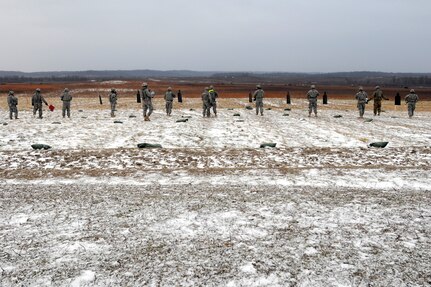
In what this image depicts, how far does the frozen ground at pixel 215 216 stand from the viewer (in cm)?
466

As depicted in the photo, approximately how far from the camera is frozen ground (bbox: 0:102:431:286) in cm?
466

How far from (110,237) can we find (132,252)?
0.67 meters

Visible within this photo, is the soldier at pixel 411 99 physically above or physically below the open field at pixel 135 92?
below

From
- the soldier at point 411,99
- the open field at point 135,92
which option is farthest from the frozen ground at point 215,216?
the open field at point 135,92

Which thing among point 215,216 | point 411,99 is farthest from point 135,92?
point 215,216

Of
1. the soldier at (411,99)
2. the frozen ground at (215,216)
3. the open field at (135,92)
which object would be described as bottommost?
the frozen ground at (215,216)

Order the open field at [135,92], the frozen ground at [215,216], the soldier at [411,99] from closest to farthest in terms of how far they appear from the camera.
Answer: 1. the frozen ground at [215,216]
2. the soldier at [411,99]
3. the open field at [135,92]

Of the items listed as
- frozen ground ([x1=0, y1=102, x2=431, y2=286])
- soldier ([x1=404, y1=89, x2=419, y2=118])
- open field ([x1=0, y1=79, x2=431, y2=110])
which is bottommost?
frozen ground ([x1=0, y1=102, x2=431, y2=286])

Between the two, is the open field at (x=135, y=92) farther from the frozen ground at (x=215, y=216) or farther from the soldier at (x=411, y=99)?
the frozen ground at (x=215, y=216)

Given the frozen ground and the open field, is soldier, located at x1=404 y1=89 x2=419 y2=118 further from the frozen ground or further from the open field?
the open field

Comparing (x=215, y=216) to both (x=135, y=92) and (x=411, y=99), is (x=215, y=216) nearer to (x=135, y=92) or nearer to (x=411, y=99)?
(x=411, y=99)

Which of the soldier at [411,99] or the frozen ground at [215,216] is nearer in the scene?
the frozen ground at [215,216]

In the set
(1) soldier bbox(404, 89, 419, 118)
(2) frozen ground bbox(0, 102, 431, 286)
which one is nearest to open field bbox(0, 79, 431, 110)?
(1) soldier bbox(404, 89, 419, 118)

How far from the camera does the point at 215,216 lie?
648cm
